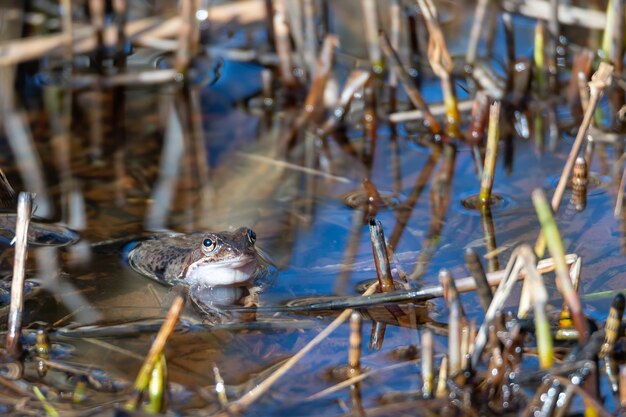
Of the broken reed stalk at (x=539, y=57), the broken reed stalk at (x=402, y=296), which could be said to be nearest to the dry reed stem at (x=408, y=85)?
the broken reed stalk at (x=539, y=57)

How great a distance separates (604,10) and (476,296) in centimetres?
357

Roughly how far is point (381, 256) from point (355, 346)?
24.5 inches

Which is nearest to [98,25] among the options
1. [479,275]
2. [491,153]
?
[491,153]

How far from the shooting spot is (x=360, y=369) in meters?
3.45

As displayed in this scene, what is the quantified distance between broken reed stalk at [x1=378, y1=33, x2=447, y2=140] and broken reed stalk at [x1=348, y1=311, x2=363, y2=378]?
2484 mm

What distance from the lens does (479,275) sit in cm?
321

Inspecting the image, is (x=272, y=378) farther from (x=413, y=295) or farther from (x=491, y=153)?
(x=491, y=153)

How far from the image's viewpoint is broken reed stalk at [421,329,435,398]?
9.95 feet

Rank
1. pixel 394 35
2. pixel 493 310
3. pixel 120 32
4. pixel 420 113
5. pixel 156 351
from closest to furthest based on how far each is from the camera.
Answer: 1. pixel 156 351
2. pixel 493 310
3. pixel 420 113
4. pixel 394 35
5. pixel 120 32

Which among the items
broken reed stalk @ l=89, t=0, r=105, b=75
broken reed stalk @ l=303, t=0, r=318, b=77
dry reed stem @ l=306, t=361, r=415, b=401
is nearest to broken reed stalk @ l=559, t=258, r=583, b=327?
dry reed stem @ l=306, t=361, r=415, b=401

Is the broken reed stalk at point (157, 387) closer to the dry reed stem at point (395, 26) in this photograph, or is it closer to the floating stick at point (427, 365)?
the floating stick at point (427, 365)

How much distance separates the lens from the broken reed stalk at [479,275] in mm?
3150

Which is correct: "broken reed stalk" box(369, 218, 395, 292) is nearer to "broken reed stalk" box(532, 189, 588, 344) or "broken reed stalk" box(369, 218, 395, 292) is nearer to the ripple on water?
"broken reed stalk" box(532, 189, 588, 344)

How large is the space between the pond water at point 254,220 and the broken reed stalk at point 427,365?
6.1 inches
